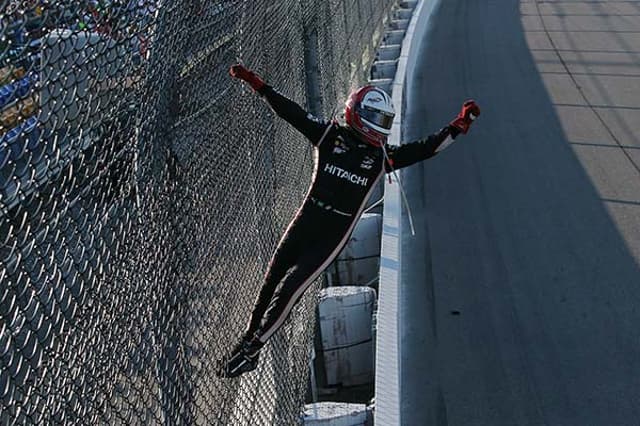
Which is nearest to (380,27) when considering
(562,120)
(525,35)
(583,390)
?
(525,35)

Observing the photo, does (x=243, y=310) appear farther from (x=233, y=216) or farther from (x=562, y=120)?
(x=562, y=120)

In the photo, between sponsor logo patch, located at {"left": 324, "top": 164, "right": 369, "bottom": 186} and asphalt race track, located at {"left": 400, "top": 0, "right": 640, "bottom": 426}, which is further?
asphalt race track, located at {"left": 400, "top": 0, "right": 640, "bottom": 426}

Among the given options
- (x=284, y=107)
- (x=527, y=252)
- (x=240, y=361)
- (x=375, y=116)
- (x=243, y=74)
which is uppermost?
(x=243, y=74)

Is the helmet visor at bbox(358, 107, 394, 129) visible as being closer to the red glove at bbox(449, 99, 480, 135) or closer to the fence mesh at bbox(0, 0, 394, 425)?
the red glove at bbox(449, 99, 480, 135)

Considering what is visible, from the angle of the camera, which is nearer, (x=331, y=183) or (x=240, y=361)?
(x=240, y=361)

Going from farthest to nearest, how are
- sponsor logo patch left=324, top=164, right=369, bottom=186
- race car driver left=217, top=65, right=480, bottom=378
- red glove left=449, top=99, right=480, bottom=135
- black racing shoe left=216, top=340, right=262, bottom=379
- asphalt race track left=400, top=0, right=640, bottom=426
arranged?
asphalt race track left=400, top=0, right=640, bottom=426 → red glove left=449, top=99, right=480, bottom=135 → sponsor logo patch left=324, top=164, right=369, bottom=186 → race car driver left=217, top=65, right=480, bottom=378 → black racing shoe left=216, top=340, right=262, bottom=379

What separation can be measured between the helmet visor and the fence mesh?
2.11 feet

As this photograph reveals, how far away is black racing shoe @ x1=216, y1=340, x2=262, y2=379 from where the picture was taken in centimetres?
396

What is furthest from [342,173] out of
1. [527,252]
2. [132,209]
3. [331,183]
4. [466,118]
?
[527,252]

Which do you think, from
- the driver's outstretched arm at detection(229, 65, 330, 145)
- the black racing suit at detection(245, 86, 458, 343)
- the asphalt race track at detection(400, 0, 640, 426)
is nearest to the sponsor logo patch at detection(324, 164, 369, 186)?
the black racing suit at detection(245, 86, 458, 343)

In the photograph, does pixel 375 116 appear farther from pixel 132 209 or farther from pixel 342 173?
pixel 132 209

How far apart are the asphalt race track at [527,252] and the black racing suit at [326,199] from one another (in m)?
1.37

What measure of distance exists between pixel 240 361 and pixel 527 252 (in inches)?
164

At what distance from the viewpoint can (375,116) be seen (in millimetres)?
4789
